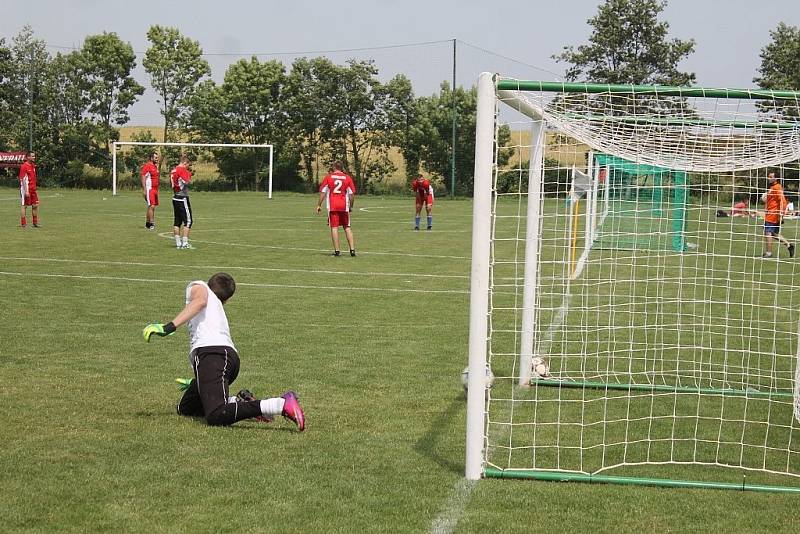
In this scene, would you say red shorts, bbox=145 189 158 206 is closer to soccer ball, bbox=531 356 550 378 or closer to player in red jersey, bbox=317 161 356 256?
player in red jersey, bbox=317 161 356 256

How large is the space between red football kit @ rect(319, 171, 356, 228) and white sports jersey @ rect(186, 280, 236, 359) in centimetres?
1273

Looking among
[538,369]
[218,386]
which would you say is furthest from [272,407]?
[538,369]

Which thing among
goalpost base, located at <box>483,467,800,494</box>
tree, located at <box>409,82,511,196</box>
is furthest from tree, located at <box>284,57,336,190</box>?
goalpost base, located at <box>483,467,800,494</box>

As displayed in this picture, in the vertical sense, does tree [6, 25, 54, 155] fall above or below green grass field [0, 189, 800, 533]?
above

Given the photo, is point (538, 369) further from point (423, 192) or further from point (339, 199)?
point (423, 192)

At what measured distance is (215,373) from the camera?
7289 mm

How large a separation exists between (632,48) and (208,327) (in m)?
61.7

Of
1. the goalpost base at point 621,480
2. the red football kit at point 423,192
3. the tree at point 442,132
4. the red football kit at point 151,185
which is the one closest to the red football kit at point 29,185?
the red football kit at point 151,185

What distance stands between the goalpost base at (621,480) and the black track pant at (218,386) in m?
1.88

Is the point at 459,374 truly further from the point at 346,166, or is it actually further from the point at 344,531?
the point at 346,166

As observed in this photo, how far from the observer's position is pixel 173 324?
6.93 metres

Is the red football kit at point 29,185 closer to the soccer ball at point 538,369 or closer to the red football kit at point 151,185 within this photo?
the red football kit at point 151,185

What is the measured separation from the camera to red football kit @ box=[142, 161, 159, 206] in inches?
1069

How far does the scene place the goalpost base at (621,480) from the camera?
240 inches
